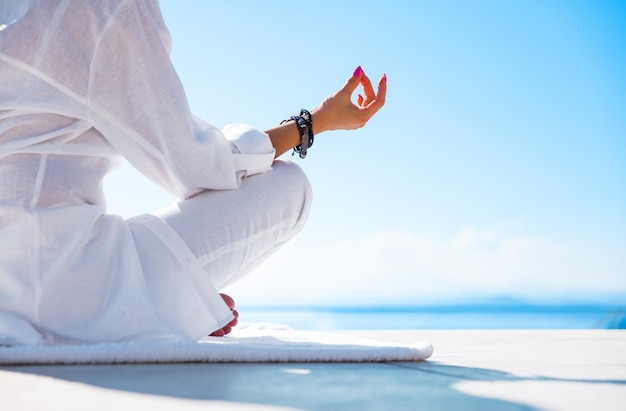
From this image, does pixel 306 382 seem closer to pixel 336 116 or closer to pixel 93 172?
pixel 93 172

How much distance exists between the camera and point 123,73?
1.18 meters

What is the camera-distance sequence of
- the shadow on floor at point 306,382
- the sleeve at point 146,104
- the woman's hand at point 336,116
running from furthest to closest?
the woman's hand at point 336,116 → the sleeve at point 146,104 → the shadow on floor at point 306,382

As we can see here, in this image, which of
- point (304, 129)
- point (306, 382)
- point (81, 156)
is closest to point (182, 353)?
point (306, 382)

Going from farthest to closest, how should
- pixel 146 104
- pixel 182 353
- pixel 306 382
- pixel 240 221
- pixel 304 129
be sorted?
pixel 304 129
pixel 240 221
pixel 146 104
pixel 182 353
pixel 306 382

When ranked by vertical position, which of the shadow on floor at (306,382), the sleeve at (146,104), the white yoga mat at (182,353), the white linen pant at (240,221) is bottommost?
the shadow on floor at (306,382)

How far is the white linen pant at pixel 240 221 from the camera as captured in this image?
1.26m

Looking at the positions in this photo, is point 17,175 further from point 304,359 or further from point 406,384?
point 406,384

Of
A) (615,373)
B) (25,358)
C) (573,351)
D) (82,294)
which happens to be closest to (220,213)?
(82,294)

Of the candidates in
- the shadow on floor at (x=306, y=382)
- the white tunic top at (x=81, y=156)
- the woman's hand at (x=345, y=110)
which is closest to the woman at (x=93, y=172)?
the white tunic top at (x=81, y=156)

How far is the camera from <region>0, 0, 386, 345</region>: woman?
114cm

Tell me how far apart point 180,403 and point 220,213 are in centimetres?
59

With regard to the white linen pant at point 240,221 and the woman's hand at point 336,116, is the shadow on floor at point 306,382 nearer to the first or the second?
the white linen pant at point 240,221

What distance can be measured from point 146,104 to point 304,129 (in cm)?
36

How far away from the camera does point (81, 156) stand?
3.87 feet
